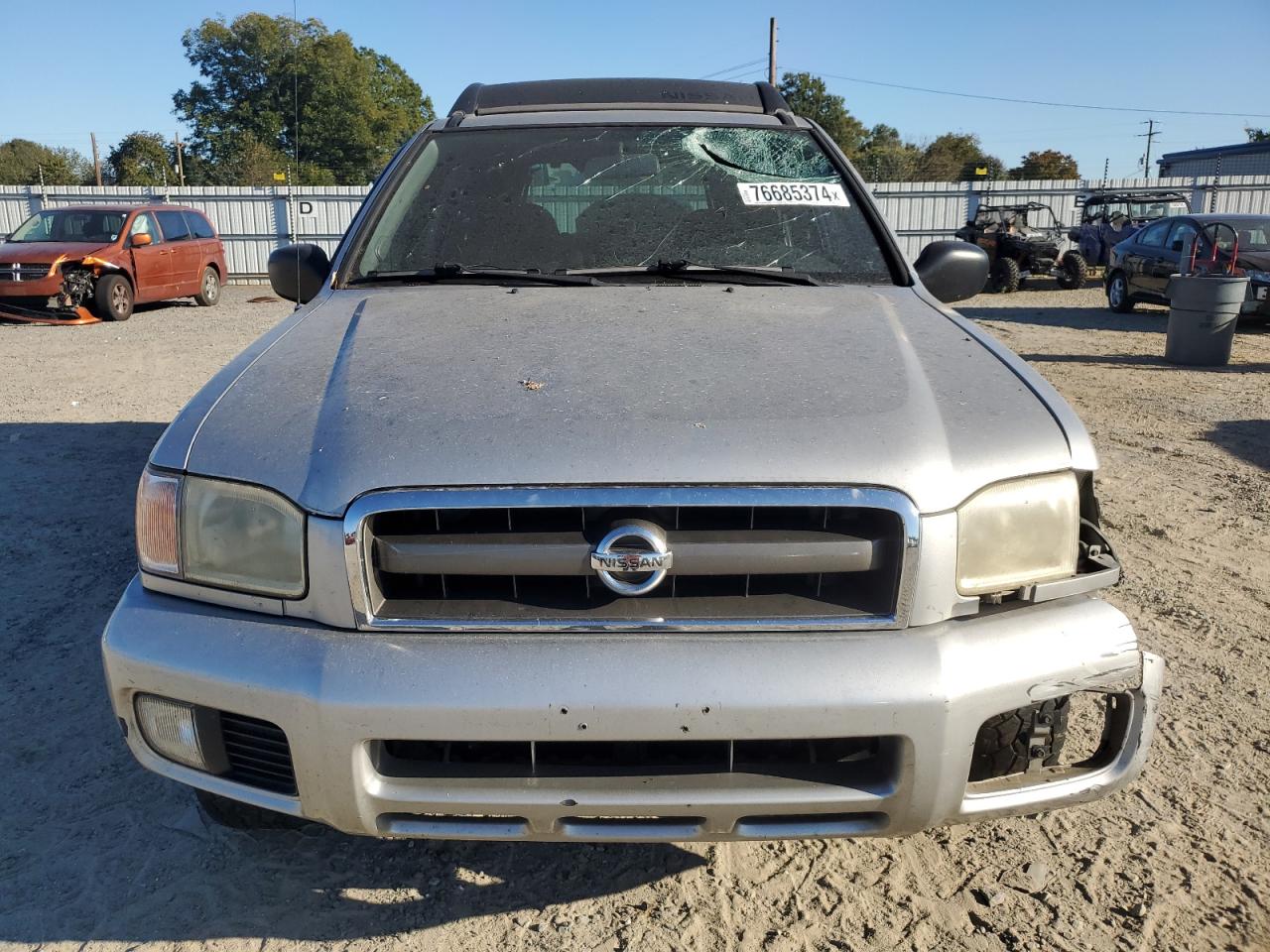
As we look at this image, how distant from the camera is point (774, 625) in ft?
5.94

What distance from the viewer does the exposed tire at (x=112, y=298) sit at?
13195 millimetres

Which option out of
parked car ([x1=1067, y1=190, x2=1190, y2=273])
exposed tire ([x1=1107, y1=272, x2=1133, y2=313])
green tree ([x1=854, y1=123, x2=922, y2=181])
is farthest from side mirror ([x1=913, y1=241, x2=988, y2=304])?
green tree ([x1=854, y1=123, x2=922, y2=181])

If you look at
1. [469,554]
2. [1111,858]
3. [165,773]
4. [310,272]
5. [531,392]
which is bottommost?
[1111,858]

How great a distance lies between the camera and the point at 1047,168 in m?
51.5

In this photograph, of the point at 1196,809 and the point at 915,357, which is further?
the point at 1196,809

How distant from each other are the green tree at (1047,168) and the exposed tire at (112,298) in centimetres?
4702

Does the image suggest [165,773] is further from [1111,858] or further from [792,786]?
[1111,858]

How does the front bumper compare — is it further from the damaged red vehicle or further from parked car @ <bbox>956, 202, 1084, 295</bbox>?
parked car @ <bbox>956, 202, 1084, 295</bbox>

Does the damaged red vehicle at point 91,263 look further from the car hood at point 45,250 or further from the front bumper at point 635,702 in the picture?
the front bumper at point 635,702

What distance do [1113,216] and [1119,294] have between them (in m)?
5.45

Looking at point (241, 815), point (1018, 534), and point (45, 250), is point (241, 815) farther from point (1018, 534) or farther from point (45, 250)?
point (45, 250)

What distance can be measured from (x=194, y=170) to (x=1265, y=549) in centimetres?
5318

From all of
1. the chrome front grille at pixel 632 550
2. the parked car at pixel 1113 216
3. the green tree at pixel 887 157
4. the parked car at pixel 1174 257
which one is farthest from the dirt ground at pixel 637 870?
the green tree at pixel 887 157

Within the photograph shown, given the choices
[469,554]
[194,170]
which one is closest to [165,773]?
[469,554]
